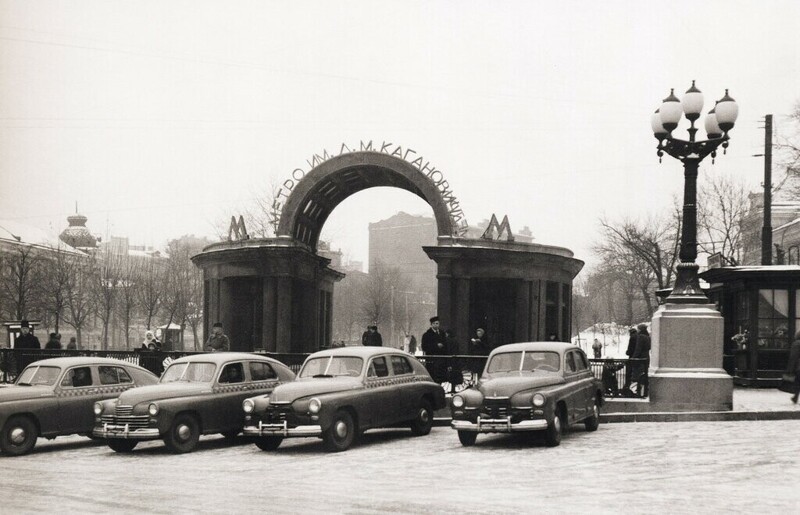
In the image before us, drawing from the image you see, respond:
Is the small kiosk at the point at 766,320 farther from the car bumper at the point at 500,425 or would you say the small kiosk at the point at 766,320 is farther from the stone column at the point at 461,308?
the car bumper at the point at 500,425

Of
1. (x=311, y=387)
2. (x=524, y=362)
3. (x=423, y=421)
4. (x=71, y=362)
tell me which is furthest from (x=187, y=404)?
(x=524, y=362)

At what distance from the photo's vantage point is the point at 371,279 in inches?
3829

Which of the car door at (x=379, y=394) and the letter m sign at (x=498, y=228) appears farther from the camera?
the letter m sign at (x=498, y=228)

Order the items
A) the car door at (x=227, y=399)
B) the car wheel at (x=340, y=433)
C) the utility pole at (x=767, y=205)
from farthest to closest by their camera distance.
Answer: the utility pole at (x=767, y=205), the car door at (x=227, y=399), the car wheel at (x=340, y=433)

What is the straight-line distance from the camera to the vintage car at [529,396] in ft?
46.9

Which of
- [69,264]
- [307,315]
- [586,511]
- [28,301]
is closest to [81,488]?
[586,511]

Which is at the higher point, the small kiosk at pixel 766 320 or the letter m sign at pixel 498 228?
the letter m sign at pixel 498 228

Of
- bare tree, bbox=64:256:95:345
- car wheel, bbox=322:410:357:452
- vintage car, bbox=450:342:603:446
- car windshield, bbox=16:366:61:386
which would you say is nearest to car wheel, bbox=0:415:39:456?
car windshield, bbox=16:366:61:386

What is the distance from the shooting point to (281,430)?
47.8 ft

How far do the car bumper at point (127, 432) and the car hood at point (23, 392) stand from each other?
65.9 inches

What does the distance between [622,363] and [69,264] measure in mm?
40451

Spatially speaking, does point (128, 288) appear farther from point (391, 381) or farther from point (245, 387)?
point (391, 381)

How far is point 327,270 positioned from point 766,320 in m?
19.6

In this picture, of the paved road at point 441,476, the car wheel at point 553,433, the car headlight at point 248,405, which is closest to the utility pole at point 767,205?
the paved road at point 441,476
